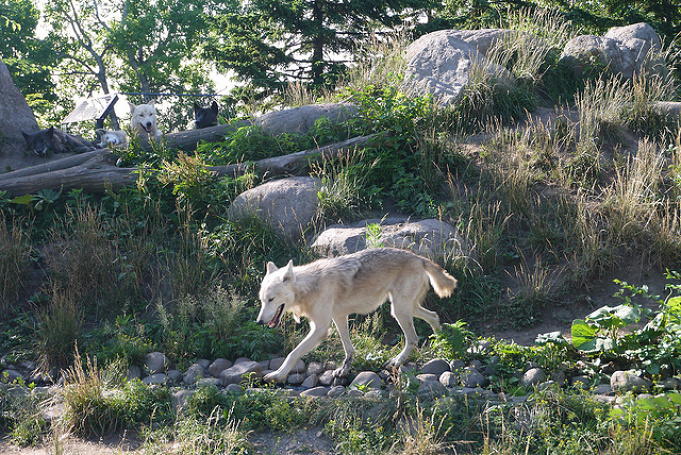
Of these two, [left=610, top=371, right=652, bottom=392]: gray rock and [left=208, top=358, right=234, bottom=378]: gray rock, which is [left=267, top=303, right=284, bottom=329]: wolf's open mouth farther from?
[left=610, top=371, right=652, bottom=392]: gray rock

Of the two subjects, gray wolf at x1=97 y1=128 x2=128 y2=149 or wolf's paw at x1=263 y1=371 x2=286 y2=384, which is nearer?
wolf's paw at x1=263 y1=371 x2=286 y2=384

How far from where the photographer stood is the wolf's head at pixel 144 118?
11664mm

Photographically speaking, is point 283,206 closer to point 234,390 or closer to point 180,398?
point 234,390

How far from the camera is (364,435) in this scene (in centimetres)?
445

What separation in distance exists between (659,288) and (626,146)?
3.61 meters

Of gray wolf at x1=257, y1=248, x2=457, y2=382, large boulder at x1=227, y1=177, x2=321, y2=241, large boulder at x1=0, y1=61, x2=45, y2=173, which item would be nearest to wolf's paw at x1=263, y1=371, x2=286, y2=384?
gray wolf at x1=257, y1=248, x2=457, y2=382

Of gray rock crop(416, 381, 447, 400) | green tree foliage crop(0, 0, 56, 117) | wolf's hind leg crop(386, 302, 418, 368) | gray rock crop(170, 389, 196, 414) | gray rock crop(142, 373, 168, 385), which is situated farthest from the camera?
green tree foliage crop(0, 0, 56, 117)

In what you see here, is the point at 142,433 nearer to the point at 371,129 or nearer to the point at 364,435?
the point at 364,435

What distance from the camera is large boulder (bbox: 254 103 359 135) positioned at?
1038 centimetres

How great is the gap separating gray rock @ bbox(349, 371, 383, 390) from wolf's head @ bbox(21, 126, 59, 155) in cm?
1053

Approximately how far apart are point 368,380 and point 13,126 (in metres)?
12.8

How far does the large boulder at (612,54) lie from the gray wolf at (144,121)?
Answer: 380 inches

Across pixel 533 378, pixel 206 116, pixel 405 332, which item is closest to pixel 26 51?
pixel 206 116

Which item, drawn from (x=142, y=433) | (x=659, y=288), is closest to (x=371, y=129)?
(x=659, y=288)
